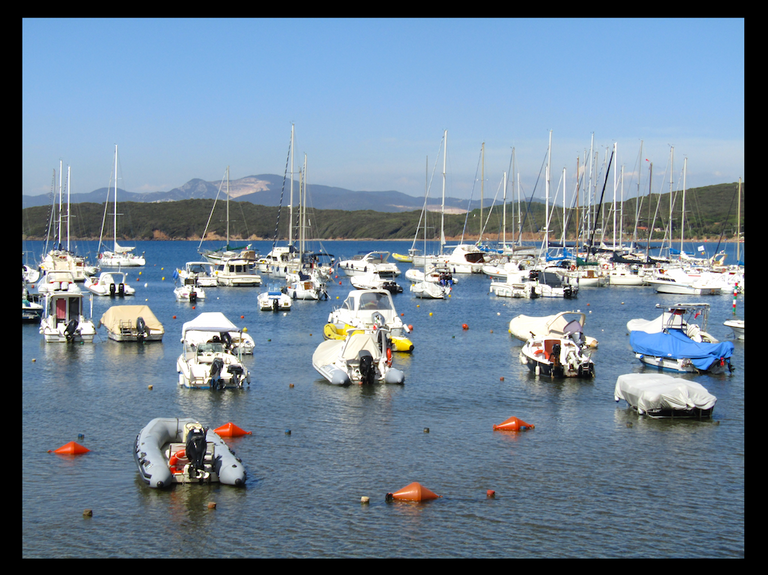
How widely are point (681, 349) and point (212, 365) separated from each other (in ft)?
73.0

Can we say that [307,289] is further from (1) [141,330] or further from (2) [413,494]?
(2) [413,494]

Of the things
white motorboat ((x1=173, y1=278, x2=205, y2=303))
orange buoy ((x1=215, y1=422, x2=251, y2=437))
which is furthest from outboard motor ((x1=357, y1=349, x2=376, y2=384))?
white motorboat ((x1=173, y1=278, x2=205, y2=303))

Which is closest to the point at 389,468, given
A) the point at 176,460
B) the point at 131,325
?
the point at 176,460

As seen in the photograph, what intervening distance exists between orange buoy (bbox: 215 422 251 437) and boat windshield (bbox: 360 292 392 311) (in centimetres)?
2198

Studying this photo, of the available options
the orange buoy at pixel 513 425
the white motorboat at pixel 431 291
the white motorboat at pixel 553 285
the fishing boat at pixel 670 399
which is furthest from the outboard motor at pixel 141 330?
the white motorboat at pixel 553 285

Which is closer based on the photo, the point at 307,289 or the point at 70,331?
the point at 70,331

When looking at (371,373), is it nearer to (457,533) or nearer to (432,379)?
(432,379)

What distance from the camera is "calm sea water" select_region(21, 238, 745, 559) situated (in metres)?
17.0

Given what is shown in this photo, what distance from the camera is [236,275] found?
92.1 meters

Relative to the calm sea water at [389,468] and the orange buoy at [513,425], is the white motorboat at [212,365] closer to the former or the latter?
the calm sea water at [389,468]

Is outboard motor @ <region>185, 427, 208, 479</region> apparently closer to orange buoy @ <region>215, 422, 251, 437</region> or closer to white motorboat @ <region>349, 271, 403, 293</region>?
orange buoy @ <region>215, 422, 251, 437</region>

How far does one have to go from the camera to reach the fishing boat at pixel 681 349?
121 ft
